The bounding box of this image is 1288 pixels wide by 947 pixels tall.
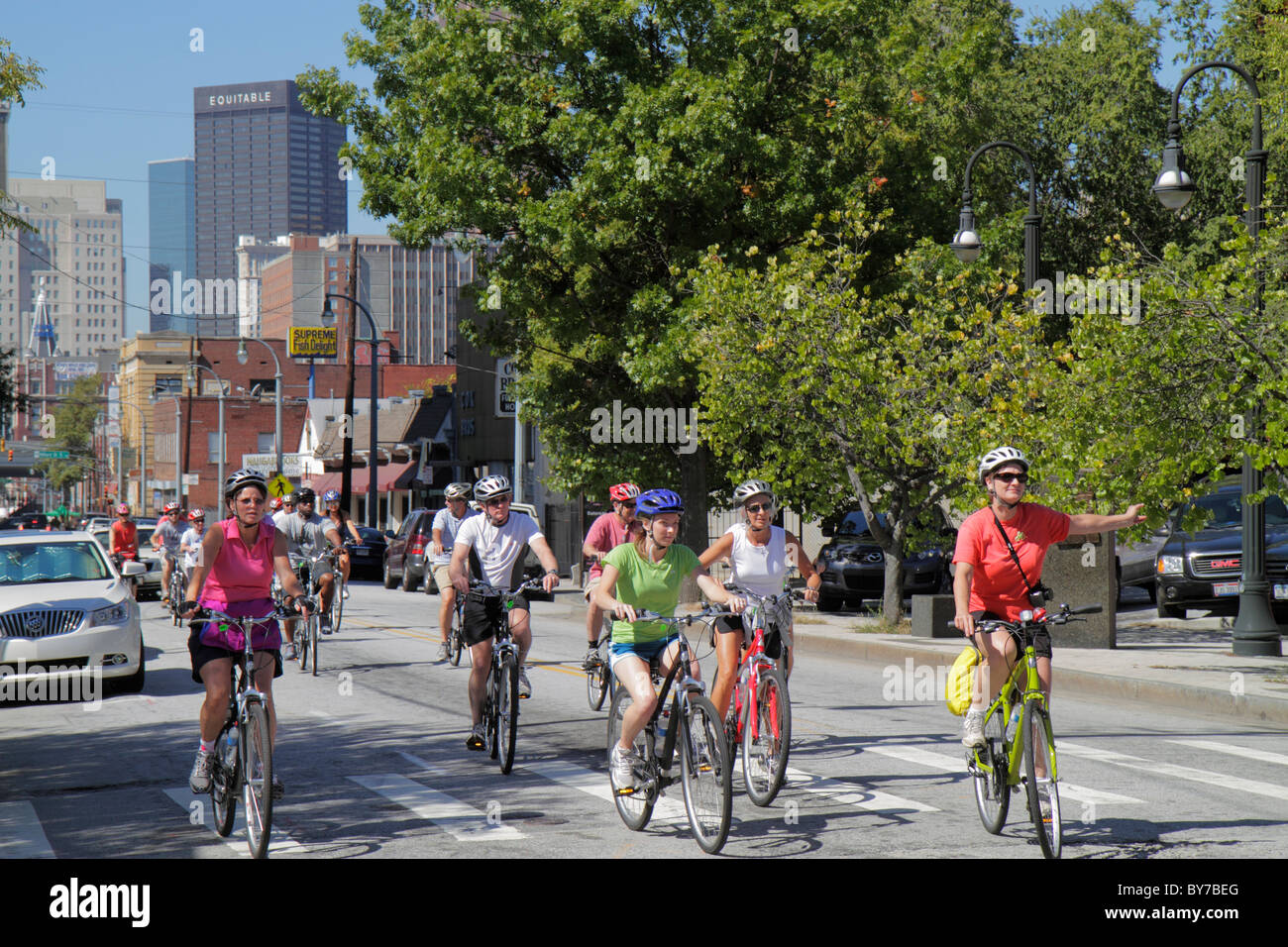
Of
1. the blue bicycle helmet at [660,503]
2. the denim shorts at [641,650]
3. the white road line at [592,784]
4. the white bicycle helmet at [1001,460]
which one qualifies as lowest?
the white road line at [592,784]

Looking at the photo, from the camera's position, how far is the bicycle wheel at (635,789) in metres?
7.40

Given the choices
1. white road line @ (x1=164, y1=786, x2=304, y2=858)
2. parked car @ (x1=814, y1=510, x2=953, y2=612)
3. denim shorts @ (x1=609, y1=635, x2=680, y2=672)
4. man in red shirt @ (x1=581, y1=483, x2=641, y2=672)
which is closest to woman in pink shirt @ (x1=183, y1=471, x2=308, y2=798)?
white road line @ (x1=164, y1=786, x2=304, y2=858)

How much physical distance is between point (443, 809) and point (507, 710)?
1.38 metres

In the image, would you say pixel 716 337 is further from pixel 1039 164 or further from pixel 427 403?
pixel 427 403

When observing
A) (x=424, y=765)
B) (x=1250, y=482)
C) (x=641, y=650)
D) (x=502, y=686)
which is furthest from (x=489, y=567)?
(x=1250, y=482)

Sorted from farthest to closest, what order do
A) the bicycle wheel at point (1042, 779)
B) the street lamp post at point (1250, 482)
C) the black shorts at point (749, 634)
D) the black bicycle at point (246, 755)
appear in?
the street lamp post at point (1250, 482) → the black shorts at point (749, 634) → the black bicycle at point (246, 755) → the bicycle wheel at point (1042, 779)

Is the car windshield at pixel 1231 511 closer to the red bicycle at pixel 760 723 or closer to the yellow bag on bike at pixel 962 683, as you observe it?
the red bicycle at pixel 760 723

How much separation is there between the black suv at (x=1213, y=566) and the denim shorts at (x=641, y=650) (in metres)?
13.2

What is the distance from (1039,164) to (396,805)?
93.0 feet

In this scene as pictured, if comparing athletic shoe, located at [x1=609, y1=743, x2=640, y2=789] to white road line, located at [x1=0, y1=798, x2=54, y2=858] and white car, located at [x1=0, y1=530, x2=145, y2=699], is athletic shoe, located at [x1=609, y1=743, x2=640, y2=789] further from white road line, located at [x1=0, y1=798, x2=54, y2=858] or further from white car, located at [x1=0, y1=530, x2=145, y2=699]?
white car, located at [x1=0, y1=530, x2=145, y2=699]

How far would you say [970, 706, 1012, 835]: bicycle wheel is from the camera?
7145mm

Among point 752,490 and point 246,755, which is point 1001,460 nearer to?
point 752,490

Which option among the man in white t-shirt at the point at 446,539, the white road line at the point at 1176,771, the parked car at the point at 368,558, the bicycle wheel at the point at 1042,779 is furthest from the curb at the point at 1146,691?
the parked car at the point at 368,558
